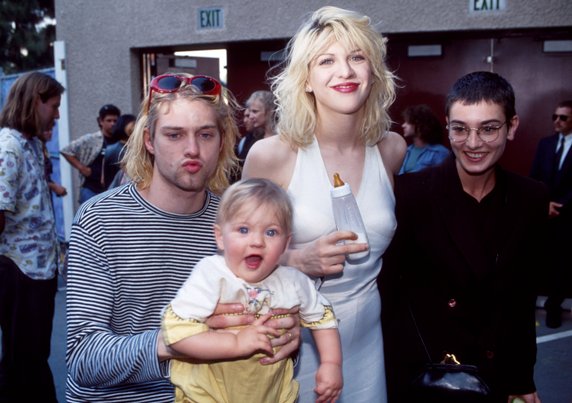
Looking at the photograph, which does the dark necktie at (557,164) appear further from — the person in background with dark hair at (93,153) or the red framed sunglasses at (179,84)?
the red framed sunglasses at (179,84)

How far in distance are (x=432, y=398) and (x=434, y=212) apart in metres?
0.72

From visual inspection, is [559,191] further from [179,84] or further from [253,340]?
[253,340]

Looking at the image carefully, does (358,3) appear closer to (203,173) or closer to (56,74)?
(56,74)

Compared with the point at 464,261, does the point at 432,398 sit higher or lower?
lower

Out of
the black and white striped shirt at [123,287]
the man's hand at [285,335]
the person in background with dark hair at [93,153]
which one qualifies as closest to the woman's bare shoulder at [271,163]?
the black and white striped shirt at [123,287]

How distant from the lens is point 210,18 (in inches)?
335

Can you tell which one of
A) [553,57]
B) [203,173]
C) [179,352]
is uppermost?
[553,57]

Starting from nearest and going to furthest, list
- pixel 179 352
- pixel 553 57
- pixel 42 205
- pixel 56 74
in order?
1. pixel 179 352
2. pixel 42 205
3. pixel 553 57
4. pixel 56 74

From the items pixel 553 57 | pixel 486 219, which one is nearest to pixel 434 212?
pixel 486 219

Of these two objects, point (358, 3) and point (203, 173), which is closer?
point (203, 173)

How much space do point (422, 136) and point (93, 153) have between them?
13.9ft

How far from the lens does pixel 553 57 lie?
23.9 ft

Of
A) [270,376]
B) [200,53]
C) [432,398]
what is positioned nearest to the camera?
[270,376]

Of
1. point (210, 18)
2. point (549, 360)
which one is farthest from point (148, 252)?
point (210, 18)
